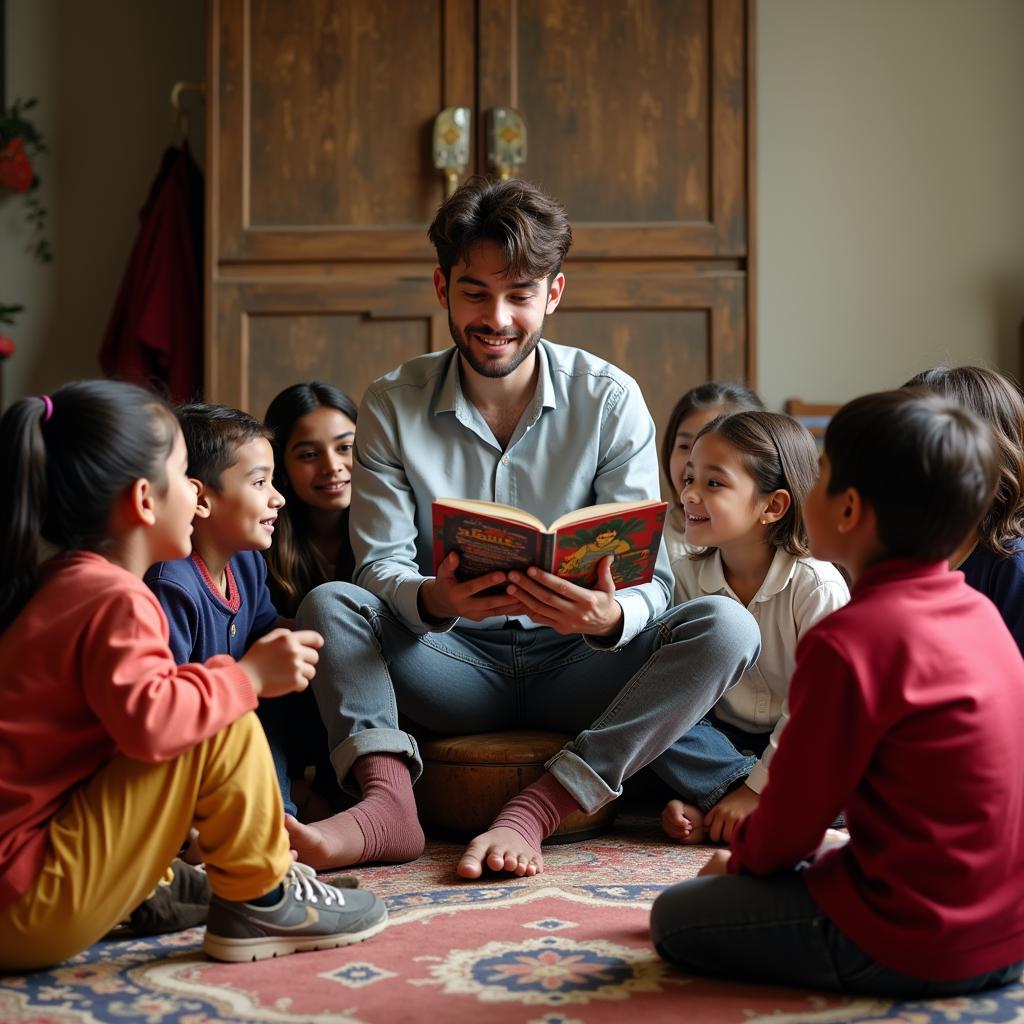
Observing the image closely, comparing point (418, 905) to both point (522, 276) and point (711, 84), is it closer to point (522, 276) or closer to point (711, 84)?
point (522, 276)

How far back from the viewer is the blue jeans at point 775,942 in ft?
3.90

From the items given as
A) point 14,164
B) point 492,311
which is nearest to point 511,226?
point 492,311

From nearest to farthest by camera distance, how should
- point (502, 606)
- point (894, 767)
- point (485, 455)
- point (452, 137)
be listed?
point (894, 767) < point (502, 606) < point (485, 455) < point (452, 137)

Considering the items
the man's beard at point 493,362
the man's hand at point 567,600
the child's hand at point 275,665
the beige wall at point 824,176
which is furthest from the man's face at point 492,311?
the beige wall at point 824,176

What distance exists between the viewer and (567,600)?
171cm

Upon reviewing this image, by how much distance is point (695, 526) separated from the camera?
2.03 m

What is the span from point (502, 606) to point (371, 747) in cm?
27

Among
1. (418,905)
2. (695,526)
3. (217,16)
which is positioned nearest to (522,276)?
(695,526)

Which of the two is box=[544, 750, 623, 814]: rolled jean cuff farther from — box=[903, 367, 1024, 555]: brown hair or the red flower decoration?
the red flower decoration

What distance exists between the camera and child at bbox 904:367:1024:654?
5.91 ft

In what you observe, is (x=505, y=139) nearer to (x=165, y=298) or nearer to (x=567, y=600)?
(x=165, y=298)

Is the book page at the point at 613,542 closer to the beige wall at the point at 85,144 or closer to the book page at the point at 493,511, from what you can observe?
the book page at the point at 493,511

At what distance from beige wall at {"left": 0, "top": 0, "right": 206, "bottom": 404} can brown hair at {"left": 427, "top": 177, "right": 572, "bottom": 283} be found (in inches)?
79.6

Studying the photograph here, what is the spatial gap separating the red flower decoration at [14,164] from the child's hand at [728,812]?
9.40 feet
